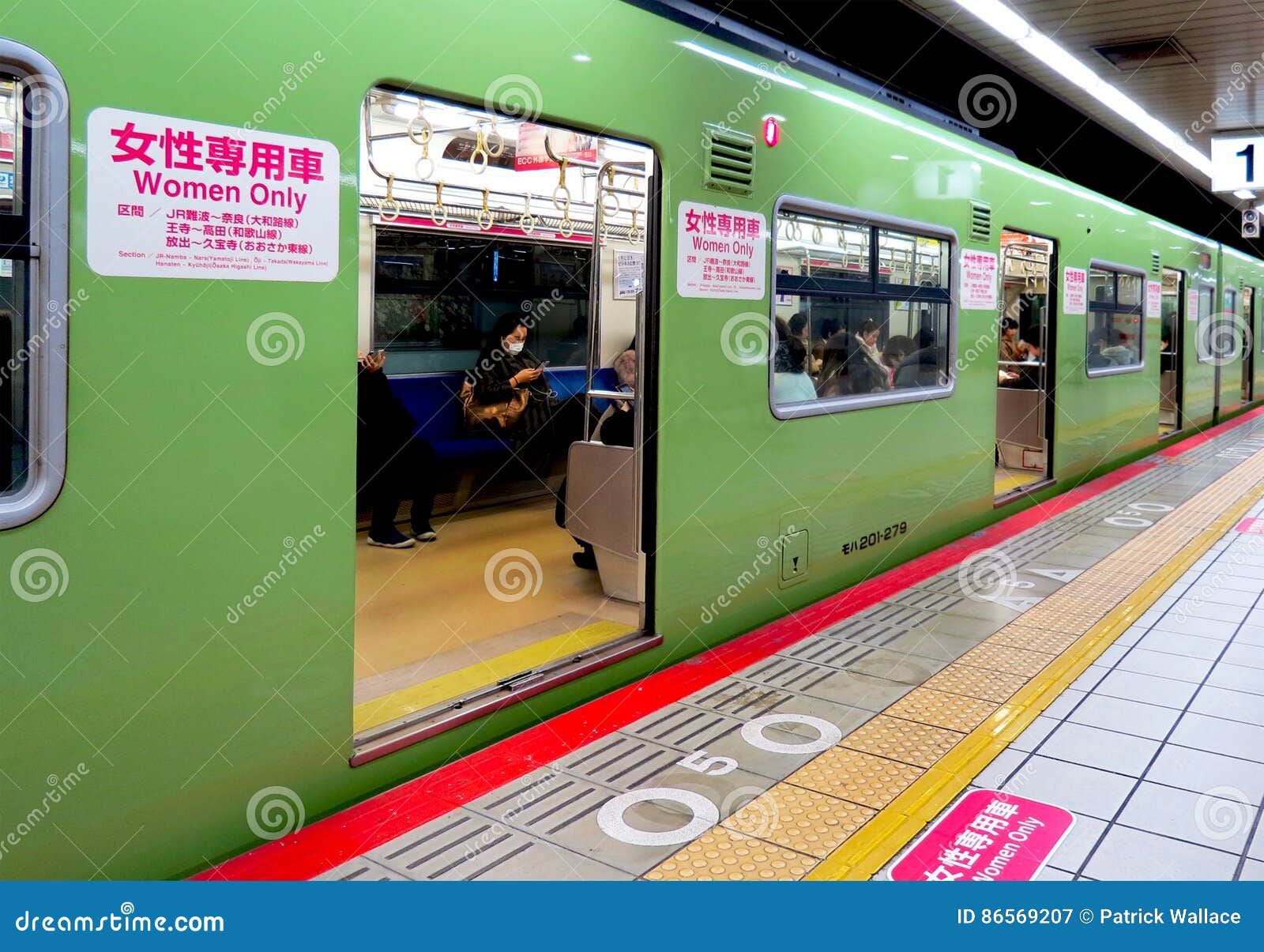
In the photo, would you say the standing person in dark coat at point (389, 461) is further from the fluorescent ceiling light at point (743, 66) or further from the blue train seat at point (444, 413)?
the fluorescent ceiling light at point (743, 66)

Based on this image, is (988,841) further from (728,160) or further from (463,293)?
(463,293)

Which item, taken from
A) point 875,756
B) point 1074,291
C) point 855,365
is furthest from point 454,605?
point 1074,291

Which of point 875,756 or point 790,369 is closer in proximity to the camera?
point 875,756

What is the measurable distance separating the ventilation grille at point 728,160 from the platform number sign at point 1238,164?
23.7 ft

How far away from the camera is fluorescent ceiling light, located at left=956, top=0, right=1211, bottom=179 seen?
679cm

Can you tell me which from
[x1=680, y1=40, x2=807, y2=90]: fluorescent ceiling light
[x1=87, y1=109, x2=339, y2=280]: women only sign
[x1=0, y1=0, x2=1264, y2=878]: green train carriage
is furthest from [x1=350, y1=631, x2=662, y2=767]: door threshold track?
[x1=680, y1=40, x2=807, y2=90]: fluorescent ceiling light

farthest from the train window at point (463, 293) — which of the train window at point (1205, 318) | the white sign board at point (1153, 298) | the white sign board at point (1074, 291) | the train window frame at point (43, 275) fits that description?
the train window at point (1205, 318)

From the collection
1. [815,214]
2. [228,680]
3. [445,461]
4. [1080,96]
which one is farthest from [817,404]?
[1080,96]

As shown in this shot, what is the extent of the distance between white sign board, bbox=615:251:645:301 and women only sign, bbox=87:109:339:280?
6.13 ft

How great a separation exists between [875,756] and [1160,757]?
0.89 metres

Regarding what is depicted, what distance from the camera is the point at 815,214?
478 centimetres

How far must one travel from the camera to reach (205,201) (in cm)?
243

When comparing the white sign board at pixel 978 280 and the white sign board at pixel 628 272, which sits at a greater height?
the white sign board at pixel 978 280

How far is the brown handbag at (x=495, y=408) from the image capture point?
6.38m
